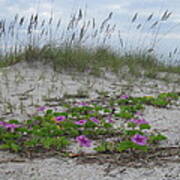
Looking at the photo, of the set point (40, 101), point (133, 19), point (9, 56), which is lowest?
point (40, 101)

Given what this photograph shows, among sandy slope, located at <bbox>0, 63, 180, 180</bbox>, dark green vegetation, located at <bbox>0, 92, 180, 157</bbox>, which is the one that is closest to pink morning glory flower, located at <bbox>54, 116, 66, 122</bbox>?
dark green vegetation, located at <bbox>0, 92, 180, 157</bbox>

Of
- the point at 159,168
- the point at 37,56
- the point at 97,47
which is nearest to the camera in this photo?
the point at 159,168

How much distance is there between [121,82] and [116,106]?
5.95ft

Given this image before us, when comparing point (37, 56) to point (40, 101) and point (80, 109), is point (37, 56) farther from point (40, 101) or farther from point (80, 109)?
point (80, 109)

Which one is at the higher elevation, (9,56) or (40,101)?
(9,56)

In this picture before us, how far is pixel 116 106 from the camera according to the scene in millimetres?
3787

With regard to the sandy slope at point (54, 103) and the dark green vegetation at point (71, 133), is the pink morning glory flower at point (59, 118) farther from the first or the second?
the sandy slope at point (54, 103)

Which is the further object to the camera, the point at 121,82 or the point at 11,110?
the point at 121,82

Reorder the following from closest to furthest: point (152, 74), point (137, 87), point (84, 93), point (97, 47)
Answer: point (84, 93), point (137, 87), point (152, 74), point (97, 47)

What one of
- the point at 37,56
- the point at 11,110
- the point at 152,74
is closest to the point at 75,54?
the point at 37,56

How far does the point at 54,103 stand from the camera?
389 cm

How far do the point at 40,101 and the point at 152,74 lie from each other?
2.92 m

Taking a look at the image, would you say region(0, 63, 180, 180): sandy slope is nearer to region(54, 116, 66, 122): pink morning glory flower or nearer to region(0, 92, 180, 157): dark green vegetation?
region(0, 92, 180, 157): dark green vegetation

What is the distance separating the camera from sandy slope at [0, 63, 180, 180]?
1.92m
